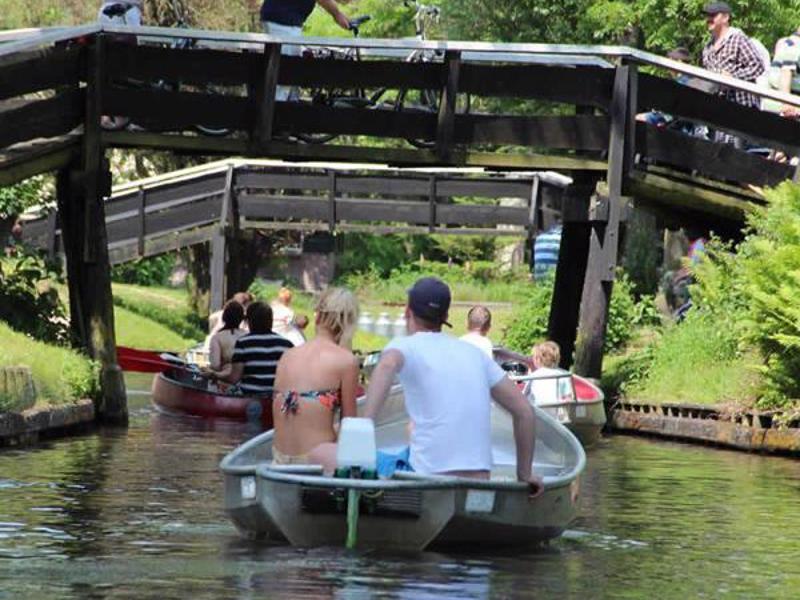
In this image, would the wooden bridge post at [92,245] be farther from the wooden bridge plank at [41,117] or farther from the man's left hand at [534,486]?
the man's left hand at [534,486]

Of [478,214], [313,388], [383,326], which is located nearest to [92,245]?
[313,388]

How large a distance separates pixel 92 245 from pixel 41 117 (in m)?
1.72

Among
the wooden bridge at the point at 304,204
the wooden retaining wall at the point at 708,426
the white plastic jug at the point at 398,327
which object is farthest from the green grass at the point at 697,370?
the white plastic jug at the point at 398,327

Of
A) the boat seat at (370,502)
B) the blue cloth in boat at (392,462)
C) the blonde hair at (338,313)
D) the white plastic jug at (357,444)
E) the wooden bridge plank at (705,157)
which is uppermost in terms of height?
the wooden bridge plank at (705,157)

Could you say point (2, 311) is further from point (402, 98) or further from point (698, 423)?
point (698, 423)

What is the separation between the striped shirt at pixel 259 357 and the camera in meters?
25.4

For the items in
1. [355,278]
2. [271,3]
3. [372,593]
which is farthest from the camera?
[355,278]

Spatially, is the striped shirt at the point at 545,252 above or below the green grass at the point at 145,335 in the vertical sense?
above

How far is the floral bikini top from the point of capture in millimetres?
13680

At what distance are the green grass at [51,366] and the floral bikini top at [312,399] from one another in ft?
25.2

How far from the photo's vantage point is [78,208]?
80.2ft

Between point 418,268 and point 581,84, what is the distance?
30208 millimetres

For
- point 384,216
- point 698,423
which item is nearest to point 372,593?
point 698,423

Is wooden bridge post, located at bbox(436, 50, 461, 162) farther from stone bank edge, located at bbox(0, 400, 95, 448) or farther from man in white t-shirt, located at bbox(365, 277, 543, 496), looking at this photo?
man in white t-shirt, located at bbox(365, 277, 543, 496)
